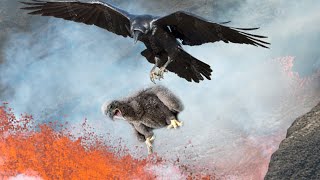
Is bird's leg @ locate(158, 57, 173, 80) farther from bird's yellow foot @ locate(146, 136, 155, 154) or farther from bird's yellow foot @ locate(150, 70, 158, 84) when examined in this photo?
bird's yellow foot @ locate(146, 136, 155, 154)

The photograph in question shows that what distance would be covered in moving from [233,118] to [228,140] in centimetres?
122

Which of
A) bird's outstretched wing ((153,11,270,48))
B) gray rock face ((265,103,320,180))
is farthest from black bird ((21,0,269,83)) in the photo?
gray rock face ((265,103,320,180))

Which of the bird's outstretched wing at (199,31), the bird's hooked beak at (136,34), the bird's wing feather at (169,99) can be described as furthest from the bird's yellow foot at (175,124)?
the bird's outstretched wing at (199,31)

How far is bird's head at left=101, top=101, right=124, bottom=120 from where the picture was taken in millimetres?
5328

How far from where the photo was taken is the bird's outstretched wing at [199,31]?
5895 millimetres

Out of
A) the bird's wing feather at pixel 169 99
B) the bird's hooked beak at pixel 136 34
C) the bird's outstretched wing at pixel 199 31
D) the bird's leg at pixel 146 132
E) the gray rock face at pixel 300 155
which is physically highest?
the gray rock face at pixel 300 155

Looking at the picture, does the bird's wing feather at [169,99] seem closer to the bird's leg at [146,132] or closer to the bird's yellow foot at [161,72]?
the bird's yellow foot at [161,72]

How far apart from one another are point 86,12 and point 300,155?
7575 millimetres

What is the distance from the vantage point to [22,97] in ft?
87.4

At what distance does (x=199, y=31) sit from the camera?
20.8 ft

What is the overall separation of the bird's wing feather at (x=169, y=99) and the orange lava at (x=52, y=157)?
18.7m

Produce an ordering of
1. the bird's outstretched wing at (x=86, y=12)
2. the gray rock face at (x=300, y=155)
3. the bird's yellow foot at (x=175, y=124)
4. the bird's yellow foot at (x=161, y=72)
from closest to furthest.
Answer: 1. the bird's yellow foot at (x=175, y=124)
2. the bird's yellow foot at (x=161, y=72)
3. the bird's outstretched wing at (x=86, y=12)
4. the gray rock face at (x=300, y=155)

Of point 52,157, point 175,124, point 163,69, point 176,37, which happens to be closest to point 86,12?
point 176,37

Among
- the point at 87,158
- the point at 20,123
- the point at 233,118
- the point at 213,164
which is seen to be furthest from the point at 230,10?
the point at 20,123
